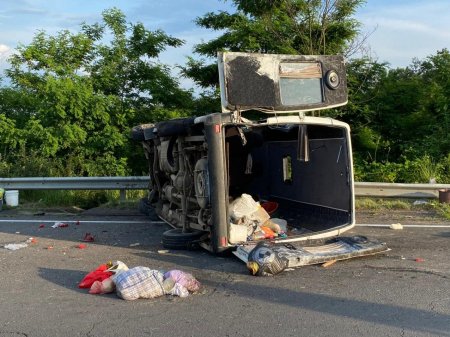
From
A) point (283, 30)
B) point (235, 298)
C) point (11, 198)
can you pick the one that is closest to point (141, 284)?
point (235, 298)

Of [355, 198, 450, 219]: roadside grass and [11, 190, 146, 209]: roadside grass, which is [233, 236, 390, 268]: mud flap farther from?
[11, 190, 146, 209]: roadside grass

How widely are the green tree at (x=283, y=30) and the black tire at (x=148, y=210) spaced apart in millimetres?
8383

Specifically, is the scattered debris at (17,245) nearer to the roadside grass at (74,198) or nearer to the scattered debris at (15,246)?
the scattered debris at (15,246)

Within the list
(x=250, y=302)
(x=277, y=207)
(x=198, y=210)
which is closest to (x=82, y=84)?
(x=277, y=207)

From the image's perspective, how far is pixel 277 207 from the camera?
1006 centimetres

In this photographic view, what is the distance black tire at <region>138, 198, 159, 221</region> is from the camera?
9846 mm

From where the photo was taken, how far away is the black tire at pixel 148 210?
9.85 m

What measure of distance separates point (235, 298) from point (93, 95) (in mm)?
A: 12827

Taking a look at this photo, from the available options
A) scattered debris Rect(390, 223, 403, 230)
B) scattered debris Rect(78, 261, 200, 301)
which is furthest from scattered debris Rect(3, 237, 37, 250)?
scattered debris Rect(390, 223, 403, 230)

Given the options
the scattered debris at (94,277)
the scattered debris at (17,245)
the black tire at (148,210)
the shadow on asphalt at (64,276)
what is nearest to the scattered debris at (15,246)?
the scattered debris at (17,245)

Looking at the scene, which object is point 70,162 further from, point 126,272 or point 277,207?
point 126,272

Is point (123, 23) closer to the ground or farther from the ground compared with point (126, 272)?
farther from the ground

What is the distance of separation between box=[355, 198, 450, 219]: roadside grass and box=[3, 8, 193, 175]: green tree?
716 centimetres

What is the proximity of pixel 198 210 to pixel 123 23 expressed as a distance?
13.9 m
